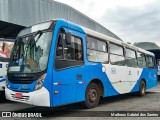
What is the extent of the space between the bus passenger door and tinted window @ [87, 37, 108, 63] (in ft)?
2.12

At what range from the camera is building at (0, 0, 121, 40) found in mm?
20594

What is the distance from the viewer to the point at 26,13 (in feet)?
72.4

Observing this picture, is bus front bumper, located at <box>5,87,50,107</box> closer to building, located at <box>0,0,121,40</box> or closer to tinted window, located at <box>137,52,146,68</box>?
tinted window, located at <box>137,52,146,68</box>

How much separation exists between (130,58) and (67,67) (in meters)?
5.64

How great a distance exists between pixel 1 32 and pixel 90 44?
18951mm

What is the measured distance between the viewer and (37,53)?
7336 mm

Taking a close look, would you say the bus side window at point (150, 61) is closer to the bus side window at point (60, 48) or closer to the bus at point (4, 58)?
the bus at point (4, 58)

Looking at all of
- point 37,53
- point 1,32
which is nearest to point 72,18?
point 1,32

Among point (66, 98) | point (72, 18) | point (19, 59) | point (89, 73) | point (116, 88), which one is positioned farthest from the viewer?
point (72, 18)

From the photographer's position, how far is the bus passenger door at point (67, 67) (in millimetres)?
7156

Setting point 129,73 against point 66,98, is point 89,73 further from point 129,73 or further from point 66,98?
point 129,73

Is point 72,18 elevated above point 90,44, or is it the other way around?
point 72,18

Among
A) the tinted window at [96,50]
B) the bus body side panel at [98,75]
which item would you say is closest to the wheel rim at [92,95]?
the bus body side panel at [98,75]

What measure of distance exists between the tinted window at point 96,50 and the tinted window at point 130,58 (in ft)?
7.92
